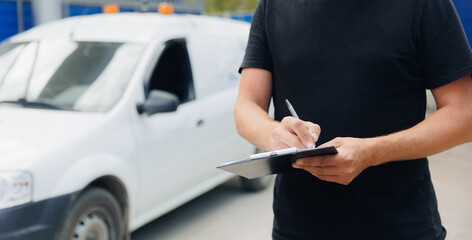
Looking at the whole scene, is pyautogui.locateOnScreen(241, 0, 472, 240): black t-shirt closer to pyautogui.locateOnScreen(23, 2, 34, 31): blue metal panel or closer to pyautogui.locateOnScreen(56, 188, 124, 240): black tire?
pyautogui.locateOnScreen(56, 188, 124, 240): black tire

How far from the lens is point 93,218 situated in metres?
3.55

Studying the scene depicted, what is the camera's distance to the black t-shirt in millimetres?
1521

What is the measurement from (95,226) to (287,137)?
2.47m

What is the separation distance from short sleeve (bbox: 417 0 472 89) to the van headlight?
2.32 m

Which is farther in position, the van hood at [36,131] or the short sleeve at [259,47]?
the van hood at [36,131]

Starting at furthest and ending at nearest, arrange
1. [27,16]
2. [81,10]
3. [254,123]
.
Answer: [81,10] → [27,16] → [254,123]

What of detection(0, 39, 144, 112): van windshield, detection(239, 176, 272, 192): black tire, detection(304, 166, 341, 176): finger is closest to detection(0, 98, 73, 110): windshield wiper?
detection(0, 39, 144, 112): van windshield

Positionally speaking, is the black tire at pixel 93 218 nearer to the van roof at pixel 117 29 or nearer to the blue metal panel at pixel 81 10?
the van roof at pixel 117 29

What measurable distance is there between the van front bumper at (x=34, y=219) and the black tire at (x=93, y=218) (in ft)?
0.27

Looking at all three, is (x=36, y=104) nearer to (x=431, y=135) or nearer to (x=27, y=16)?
(x=431, y=135)

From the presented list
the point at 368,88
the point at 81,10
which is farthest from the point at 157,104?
the point at 81,10

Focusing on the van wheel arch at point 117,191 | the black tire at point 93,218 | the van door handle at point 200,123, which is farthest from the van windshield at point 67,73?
the van door handle at point 200,123

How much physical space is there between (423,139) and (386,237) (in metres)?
0.30

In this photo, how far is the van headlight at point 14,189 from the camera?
3.03 m
